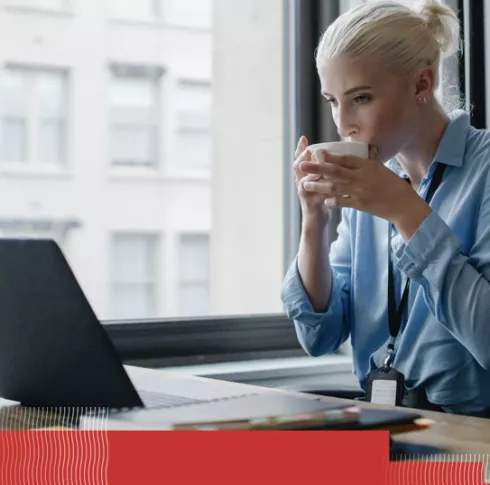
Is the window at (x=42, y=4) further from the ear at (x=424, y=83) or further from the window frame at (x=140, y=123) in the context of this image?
the ear at (x=424, y=83)

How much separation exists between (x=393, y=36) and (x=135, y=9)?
0.89 metres

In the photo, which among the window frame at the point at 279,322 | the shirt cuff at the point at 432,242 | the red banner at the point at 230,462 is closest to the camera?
the red banner at the point at 230,462

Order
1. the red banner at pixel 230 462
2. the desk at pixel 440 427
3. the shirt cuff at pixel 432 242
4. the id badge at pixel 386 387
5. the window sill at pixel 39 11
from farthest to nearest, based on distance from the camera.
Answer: the window sill at pixel 39 11
the id badge at pixel 386 387
the shirt cuff at pixel 432 242
the desk at pixel 440 427
the red banner at pixel 230 462

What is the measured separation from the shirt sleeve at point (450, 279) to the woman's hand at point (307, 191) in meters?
0.20

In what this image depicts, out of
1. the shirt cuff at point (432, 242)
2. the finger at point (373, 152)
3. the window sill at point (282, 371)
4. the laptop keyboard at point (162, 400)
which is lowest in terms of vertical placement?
the window sill at point (282, 371)

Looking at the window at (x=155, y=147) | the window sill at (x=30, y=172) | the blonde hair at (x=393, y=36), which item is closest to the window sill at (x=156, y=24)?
the window at (x=155, y=147)

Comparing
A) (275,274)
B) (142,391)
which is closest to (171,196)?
(275,274)

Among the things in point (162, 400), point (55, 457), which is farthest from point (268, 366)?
point (55, 457)

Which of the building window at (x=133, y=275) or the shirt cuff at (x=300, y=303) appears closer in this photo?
the shirt cuff at (x=300, y=303)

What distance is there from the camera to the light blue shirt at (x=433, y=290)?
1.31 meters

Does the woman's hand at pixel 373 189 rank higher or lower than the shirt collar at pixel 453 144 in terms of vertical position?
lower

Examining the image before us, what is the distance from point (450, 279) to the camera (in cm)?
131

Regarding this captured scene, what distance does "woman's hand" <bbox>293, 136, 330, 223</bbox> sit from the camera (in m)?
1.42

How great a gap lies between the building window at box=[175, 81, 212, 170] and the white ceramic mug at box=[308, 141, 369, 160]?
93cm
